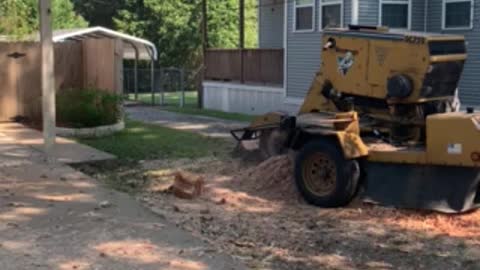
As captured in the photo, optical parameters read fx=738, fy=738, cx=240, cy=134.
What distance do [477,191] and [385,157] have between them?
106 centimetres

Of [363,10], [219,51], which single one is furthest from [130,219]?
[219,51]

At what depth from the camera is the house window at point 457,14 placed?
1797 centimetres

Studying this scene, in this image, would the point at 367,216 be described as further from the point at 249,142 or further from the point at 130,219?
the point at 249,142

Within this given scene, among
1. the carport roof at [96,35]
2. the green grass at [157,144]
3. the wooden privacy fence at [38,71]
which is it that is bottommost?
the green grass at [157,144]

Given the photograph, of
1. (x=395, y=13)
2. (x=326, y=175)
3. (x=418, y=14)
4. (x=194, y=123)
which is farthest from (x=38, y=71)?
(x=326, y=175)

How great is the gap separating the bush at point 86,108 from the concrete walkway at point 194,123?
2242 millimetres

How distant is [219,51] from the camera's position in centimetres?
2777

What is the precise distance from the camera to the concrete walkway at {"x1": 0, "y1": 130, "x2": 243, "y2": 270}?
6.31 metres

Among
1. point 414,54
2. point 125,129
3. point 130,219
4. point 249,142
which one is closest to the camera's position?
point 130,219

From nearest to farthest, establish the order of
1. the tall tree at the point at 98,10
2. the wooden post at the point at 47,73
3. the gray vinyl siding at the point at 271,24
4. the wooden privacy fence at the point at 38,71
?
1. the wooden post at the point at 47,73
2. the wooden privacy fence at the point at 38,71
3. the gray vinyl siding at the point at 271,24
4. the tall tree at the point at 98,10

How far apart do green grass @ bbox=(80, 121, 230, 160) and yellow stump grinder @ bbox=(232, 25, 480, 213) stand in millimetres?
3915

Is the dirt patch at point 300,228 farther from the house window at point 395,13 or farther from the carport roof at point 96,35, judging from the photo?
the carport roof at point 96,35

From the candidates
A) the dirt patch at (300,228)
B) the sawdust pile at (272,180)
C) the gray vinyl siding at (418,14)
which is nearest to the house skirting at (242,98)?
the gray vinyl siding at (418,14)

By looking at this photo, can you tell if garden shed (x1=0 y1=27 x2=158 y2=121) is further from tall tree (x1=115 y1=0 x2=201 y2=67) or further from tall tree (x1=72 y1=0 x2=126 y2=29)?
tall tree (x1=72 y1=0 x2=126 y2=29)
